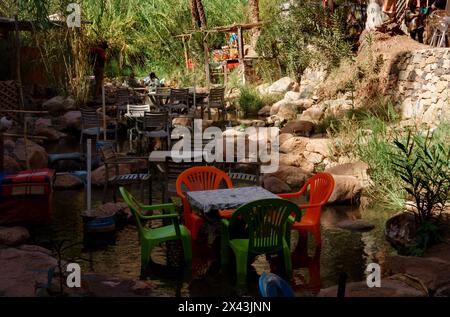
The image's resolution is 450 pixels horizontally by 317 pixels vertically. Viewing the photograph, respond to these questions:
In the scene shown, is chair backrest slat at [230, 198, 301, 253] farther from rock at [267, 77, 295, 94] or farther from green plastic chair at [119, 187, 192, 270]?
rock at [267, 77, 295, 94]

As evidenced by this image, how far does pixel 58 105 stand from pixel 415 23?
880cm

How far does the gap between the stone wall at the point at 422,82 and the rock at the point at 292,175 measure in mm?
3023

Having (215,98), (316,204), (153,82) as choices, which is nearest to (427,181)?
(316,204)

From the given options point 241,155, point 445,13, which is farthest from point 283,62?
point 241,155

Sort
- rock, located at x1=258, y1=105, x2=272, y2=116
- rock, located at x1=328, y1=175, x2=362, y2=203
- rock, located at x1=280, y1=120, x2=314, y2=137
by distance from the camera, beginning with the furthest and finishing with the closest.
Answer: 1. rock, located at x1=258, y1=105, x2=272, y2=116
2. rock, located at x1=280, y1=120, x2=314, y2=137
3. rock, located at x1=328, y1=175, x2=362, y2=203

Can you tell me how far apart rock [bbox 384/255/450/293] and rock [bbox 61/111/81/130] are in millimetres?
10463

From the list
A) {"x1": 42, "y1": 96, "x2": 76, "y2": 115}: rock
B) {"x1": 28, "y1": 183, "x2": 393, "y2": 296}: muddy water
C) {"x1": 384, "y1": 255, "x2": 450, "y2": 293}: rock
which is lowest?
{"x1": 28, "y1": 183, "x2": 393, "y2": 296}: muddy water

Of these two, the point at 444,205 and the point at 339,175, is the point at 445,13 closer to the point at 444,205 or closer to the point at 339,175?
the point at 339,175

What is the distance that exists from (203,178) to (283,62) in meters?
13.4

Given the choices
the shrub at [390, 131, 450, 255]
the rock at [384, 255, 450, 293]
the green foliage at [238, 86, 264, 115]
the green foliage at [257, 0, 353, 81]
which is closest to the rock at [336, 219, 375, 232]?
the shrub at [390, 131, 450, 255]

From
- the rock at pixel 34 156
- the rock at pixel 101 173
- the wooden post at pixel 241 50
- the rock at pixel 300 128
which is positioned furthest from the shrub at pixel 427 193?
the wooden post at pixel 241 50

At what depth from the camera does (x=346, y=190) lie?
8359mm

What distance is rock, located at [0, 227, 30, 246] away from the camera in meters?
6.38

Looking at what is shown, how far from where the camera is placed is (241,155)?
413 inches
